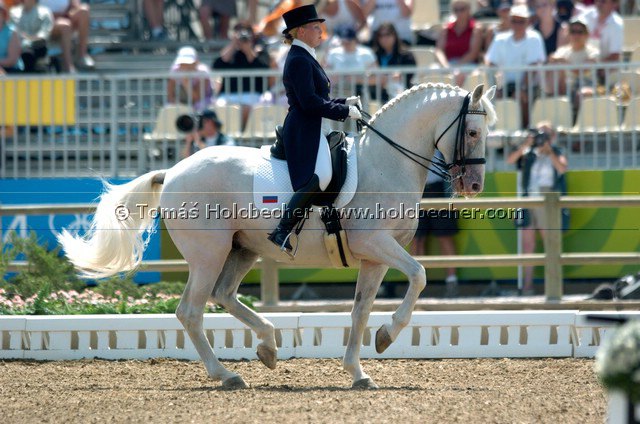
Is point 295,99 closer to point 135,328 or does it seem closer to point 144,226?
point 144,226

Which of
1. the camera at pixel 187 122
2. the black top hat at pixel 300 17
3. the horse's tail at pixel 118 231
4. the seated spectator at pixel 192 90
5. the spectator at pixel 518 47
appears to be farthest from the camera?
the spectator at pixel 518 47

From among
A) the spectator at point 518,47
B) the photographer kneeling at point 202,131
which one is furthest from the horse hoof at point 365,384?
the spectator at point 518,47

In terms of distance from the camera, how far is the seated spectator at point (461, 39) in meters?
13.5

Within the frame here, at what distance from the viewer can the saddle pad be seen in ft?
23.1

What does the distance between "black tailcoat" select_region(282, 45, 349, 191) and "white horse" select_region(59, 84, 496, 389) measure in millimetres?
325

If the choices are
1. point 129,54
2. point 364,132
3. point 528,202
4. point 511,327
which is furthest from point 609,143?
point 129,54

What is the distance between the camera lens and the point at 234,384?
278 inches

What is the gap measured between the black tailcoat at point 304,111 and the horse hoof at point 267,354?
3.74ft

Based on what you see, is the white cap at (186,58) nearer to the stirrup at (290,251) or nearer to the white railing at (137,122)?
the white railing at (137,122)

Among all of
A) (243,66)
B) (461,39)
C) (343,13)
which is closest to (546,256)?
(461,39)

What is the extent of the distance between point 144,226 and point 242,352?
1347mm

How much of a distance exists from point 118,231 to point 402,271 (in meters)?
2.04

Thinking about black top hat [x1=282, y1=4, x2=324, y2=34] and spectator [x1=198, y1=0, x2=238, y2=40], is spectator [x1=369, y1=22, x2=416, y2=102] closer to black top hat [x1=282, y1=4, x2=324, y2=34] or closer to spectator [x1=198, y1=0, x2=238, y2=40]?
spectator [x1=198, y1=0, x2=238, y2=40]

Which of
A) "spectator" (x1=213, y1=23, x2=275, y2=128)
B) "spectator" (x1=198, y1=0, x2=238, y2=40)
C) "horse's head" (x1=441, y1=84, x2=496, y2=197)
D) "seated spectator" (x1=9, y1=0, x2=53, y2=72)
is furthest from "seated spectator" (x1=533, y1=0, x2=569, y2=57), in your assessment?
"horse's head" (x1=441, y1=84, x2=496, y2=197)
